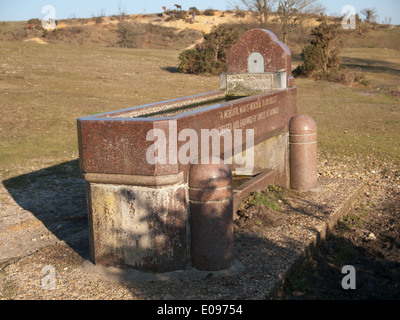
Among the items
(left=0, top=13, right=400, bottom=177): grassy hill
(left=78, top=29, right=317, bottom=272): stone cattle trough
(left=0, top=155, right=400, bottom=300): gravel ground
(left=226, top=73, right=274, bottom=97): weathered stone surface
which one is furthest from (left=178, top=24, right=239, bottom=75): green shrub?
(left=78, top=29, right=317, bottom=272): stone cattle trough

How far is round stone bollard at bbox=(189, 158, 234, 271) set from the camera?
13.6 feet

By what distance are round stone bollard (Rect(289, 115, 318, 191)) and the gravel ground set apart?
25 centimetres

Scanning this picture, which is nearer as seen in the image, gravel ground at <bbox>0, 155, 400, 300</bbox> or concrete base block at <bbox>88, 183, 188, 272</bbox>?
gravel ground at <bbox>0, 155, 400, 300</bbox>

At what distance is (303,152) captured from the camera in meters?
6.77

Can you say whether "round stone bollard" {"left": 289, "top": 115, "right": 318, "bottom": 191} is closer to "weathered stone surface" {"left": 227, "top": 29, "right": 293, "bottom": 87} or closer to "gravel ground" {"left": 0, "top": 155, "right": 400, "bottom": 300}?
"gravel ground" {"left": 0, "top": 155, "right": 400, "bottom": 300}

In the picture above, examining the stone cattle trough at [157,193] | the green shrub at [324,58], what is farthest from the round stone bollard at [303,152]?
the green shrub at [324,58]

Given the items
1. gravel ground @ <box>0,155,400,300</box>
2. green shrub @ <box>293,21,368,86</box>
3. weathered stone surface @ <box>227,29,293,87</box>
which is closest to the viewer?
gravel ground @ <box>0,155,400,300</box>

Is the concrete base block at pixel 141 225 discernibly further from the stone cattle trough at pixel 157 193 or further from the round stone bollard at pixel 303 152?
the round stone bollard at pixel 303 152

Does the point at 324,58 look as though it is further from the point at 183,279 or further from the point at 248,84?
the point at 183,279

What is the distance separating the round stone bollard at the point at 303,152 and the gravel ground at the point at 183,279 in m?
0.25

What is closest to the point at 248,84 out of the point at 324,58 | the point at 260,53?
the point at 260,53

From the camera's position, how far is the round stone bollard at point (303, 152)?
6.74m
